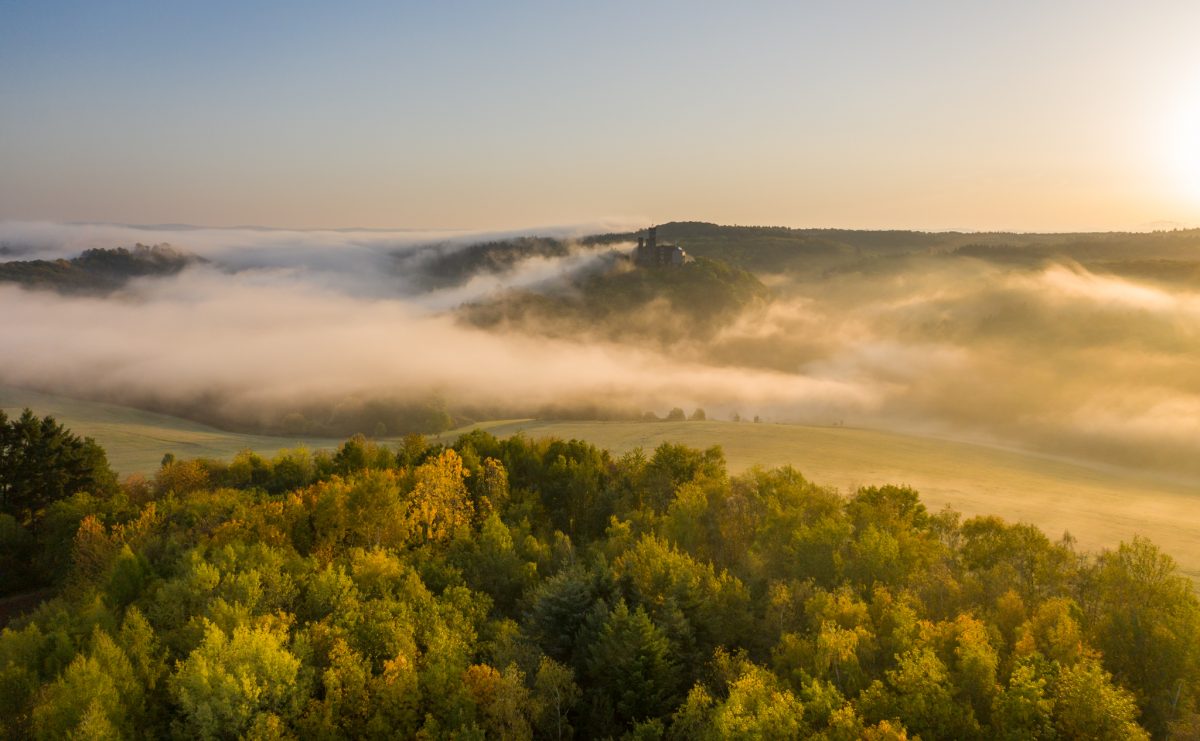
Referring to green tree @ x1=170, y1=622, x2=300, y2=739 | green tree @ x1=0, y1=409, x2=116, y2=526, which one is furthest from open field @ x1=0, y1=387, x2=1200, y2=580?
green tree @ x1=170, y1=622, x2=300, y2=739

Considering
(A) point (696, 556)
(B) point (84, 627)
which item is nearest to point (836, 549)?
(A) point (696, 556)

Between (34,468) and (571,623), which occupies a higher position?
(34,468)

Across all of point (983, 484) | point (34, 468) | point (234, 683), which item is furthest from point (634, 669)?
point (983, 484)

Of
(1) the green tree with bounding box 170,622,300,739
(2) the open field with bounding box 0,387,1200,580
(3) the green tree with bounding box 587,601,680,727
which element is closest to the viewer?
(1) the green tree with bounding box 170,622,300,739

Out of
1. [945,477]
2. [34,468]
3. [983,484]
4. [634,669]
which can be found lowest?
[983,484]

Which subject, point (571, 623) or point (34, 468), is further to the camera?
point (34, 468)

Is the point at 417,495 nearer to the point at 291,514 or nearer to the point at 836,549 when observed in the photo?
the point at 291,514

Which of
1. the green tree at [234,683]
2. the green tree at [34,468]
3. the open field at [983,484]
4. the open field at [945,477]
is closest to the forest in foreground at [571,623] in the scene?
the green tree at [234,683]

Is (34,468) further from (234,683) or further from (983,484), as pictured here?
(983,484)

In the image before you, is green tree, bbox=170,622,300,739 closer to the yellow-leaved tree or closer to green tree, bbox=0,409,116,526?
the yellow-leaved tree
